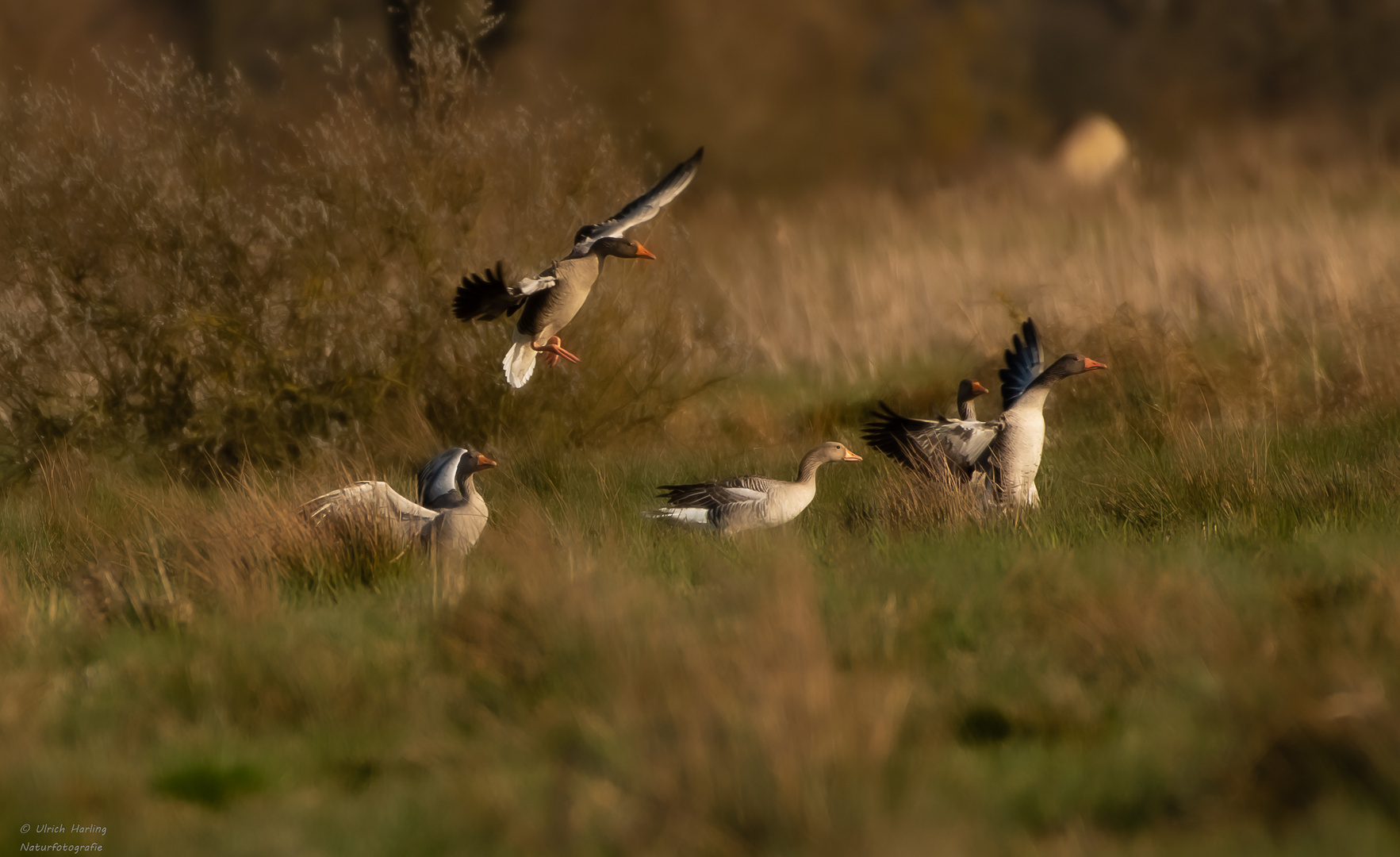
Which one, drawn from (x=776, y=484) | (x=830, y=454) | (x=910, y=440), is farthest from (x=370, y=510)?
(x=910, y=440)

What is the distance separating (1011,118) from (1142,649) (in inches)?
1223

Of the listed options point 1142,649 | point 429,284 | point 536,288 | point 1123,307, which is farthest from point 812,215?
point 1142,649

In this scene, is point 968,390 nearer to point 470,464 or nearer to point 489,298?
point 489,298

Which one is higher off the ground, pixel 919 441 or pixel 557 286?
pixel 557 286

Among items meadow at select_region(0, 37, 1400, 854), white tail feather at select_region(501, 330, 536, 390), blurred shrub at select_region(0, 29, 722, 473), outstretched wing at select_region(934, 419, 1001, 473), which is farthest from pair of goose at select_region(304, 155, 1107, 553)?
blurred shrub at select_region(0, 29, 722, 473)

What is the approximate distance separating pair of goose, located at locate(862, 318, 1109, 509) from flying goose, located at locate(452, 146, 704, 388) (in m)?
1.51

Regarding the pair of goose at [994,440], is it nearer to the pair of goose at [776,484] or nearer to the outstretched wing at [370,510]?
the pair of goose at [776,484]

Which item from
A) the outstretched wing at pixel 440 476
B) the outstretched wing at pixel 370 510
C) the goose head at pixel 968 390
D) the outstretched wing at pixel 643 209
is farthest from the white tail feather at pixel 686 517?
the goose head at pixel 968 390

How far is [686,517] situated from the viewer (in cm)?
721

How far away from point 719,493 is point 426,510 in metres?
1.41

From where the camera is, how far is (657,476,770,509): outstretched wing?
7086 mm

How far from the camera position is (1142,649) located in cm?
440

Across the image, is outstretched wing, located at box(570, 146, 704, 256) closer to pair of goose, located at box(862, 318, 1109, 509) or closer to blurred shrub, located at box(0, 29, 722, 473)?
pair of goose, located at box(862, 318, 1109, 509)

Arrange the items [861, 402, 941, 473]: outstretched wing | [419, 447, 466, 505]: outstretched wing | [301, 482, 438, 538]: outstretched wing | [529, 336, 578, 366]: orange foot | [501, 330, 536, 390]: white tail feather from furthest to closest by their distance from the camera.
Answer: [501, 330, 536, 390]: white tail feather
[529, 336, 578, 366]: orange foot
[861, 402, 941, 473]: outstretched wing
[419, 447, 466, 505]: outstretched wing
[301, 482, 438, 538]: outstretched wing
